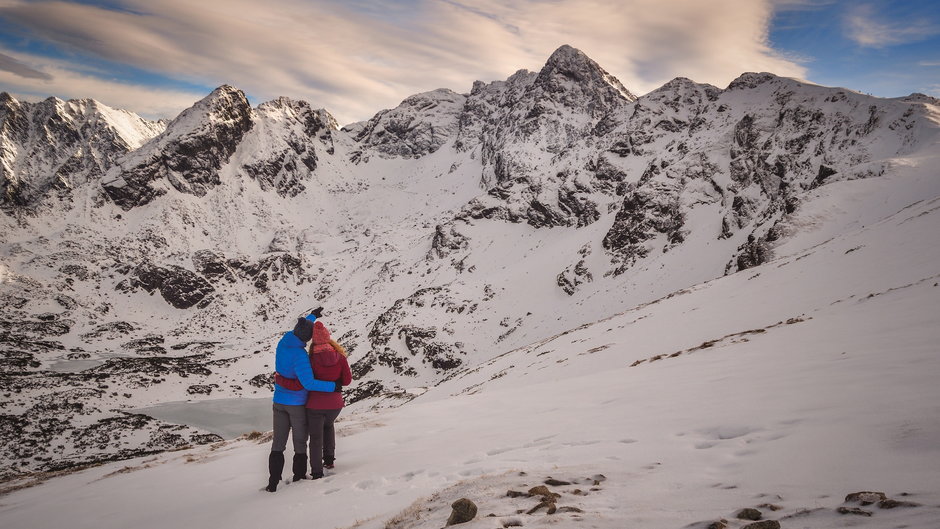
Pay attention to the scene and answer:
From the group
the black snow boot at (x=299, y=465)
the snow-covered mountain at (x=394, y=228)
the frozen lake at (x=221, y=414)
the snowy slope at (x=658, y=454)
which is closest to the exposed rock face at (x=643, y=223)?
the snow-covered mountain at (x=394, y=228)

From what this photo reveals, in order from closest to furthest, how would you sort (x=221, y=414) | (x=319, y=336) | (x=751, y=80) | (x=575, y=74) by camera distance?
(x=319, y=336), (x=221, y=414), (x=751, y=80), (x=575, y=74)

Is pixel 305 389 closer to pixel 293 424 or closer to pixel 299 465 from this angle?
pixel 293 424

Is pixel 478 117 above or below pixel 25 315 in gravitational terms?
above

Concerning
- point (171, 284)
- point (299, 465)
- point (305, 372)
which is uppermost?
point (171, 284)

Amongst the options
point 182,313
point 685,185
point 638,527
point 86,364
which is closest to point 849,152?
point 685,185

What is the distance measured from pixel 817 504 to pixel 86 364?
4375 inches

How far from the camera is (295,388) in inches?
290

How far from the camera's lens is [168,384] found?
76000 mm

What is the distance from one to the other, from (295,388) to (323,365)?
596mm

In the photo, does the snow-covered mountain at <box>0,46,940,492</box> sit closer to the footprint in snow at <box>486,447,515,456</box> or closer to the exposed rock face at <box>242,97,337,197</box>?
the exposed rock face at <box>242,97,337,197</box>

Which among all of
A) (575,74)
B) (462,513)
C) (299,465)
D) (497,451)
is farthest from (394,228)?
(462,513)

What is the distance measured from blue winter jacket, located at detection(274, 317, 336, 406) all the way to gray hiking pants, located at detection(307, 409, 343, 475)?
0.33 m

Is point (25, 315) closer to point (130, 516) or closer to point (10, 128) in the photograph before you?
point (10, 128)

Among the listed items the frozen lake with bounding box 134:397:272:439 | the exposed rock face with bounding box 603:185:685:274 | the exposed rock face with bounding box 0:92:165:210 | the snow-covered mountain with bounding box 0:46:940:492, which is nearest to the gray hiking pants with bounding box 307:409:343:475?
the snow-covered mountain with bounding box 0:46:940:492
